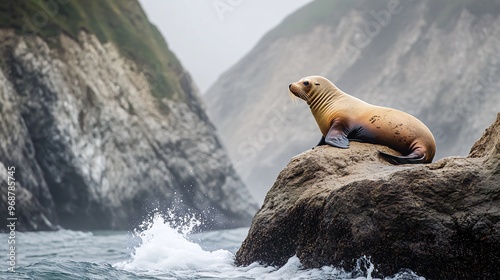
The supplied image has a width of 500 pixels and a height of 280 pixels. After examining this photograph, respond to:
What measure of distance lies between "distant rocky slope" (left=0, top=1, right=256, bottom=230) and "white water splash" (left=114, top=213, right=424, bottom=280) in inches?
423

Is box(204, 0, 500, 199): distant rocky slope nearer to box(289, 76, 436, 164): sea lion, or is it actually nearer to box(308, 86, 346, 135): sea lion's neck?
box(308, 86, 346, 135): sea lion's neck

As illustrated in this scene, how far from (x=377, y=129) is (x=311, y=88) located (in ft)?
5.50

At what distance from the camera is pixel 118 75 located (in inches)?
1176

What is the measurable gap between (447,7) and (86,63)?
1843 inches

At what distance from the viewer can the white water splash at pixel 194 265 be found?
620cm

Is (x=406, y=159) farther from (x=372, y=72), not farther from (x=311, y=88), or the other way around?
(x=372, y=72)

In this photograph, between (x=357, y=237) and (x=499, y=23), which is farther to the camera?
(x=499, y=23)

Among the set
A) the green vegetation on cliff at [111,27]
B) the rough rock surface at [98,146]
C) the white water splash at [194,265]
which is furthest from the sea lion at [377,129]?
the green vegetation on cliff at [111,27]

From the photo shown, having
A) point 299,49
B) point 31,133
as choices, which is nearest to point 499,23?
point 299,49

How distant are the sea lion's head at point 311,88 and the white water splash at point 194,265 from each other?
8.46ft

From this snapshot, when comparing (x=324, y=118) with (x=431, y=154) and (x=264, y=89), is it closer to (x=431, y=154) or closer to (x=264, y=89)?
(x=431, y=154)

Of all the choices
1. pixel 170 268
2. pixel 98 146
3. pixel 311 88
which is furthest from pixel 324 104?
pixel 98 146

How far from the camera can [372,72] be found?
220ft

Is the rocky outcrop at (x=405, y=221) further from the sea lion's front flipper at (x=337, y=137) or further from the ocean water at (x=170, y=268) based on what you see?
the sea lion's front flipper at (x=337, y=137)
